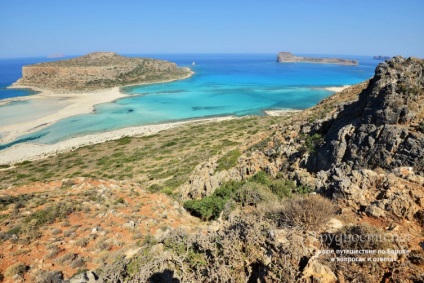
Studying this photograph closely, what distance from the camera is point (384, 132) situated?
47.8ft

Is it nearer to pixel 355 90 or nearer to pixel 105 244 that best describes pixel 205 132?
pixel 355 90

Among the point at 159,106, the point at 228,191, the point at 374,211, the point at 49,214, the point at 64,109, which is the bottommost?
the point at 64,109

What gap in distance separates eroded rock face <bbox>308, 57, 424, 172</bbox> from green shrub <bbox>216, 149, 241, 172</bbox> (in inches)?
257

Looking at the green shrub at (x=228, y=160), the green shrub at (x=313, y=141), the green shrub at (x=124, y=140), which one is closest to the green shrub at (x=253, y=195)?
the green shrub at (x=228, y=160)

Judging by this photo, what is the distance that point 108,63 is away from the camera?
156500mm

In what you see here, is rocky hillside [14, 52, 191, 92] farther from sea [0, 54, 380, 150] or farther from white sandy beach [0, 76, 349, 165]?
white sandy beach [0, 76, 349, 165]

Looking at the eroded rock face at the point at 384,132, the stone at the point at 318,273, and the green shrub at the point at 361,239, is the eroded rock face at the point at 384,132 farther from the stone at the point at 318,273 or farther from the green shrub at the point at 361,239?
the stone at the point at 318,273

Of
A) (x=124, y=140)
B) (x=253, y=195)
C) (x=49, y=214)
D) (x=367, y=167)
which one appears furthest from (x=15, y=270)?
(x=124, y=140)

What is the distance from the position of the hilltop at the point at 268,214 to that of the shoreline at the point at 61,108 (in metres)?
53.6

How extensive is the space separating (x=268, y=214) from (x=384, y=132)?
9951 millimetres

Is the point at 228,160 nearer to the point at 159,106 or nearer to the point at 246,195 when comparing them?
the point at 246,195

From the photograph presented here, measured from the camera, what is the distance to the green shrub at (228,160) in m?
21.5

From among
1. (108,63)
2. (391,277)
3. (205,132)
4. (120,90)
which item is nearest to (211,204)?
(391,277)

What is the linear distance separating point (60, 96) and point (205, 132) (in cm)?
8552
